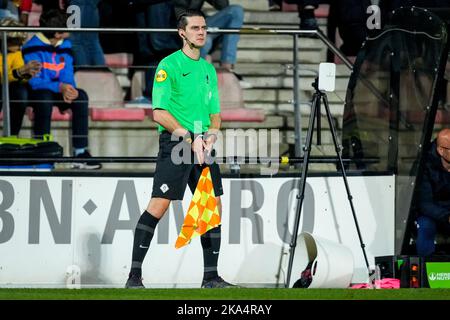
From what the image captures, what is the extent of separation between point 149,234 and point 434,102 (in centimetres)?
280

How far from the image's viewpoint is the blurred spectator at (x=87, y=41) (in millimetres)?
14820

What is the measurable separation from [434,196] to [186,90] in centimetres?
247

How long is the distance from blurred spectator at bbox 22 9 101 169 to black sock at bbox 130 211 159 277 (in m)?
2.98

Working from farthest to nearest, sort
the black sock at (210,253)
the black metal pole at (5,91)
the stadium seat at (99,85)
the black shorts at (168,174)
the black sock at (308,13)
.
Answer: the black sock at (308,13) < the stadium seat at (99,85) < the black metal pole at (5,91) < the black sock at (210,253) < the black shorts at (168,174)

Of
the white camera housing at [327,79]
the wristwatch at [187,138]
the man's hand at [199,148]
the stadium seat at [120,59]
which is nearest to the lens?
the man's hand at [199,148]

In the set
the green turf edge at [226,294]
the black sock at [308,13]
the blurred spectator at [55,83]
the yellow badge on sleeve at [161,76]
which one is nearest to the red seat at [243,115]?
the black sock at [308,13]

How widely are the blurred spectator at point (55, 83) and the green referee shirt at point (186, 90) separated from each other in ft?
10.1

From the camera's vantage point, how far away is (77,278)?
12203 mm

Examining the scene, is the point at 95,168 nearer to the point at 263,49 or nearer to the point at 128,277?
the point at 128,277

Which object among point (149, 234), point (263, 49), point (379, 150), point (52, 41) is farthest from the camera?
point (263, 49)

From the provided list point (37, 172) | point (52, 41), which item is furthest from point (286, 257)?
point (52, 41)

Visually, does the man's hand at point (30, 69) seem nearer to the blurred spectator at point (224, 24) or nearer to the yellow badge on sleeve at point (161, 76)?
the blurred spectator at point (224, 24)
